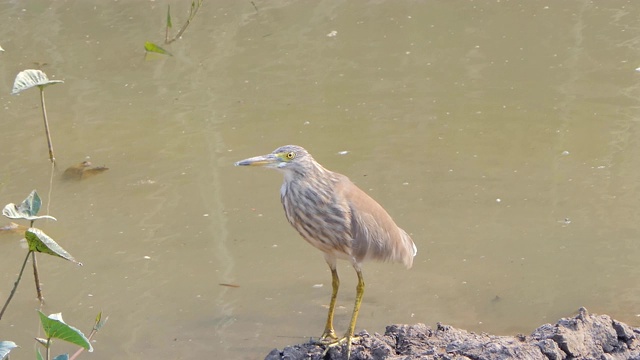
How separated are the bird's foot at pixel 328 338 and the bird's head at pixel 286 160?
83cm

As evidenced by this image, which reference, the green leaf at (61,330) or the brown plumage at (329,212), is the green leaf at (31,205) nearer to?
the green leaf at (61,330)

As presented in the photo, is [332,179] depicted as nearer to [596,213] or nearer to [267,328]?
[267,328]

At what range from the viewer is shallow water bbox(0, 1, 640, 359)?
525 cm

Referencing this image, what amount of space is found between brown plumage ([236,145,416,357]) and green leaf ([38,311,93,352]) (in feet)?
4.87

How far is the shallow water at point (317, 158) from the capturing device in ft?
17.2

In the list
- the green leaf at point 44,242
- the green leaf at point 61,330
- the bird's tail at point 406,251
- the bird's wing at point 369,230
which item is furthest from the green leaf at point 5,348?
the bird's tail at point 406,251

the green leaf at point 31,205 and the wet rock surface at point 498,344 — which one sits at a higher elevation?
the green leaf at point 31,205

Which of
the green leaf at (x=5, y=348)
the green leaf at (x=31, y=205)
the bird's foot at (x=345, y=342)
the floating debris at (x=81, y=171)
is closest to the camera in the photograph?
the green leaf at (x=5, y=348)

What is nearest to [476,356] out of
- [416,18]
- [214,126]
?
[214,126]

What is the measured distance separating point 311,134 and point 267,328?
2.47 meters

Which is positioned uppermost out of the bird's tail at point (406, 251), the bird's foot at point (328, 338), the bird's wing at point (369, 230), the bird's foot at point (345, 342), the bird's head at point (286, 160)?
the bird's head at point (286, 160)

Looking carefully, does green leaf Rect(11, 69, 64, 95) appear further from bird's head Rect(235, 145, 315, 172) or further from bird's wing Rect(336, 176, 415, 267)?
bird's wing Rect(336, 176, 415, 267)

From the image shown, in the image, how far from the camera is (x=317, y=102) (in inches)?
308

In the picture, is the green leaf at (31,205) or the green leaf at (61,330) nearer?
the green leaf at (61,330)
